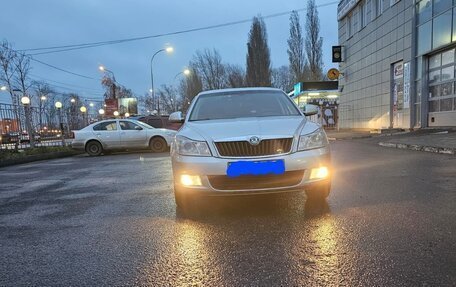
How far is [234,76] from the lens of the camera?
61.1m

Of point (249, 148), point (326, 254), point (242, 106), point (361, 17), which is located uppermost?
point (361, 17)

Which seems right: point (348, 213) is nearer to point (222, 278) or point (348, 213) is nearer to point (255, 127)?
point (255, 127)

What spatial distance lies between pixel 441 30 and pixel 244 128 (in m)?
16.0

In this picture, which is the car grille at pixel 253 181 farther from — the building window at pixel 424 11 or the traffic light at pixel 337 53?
the traffic light at pixel 337 53

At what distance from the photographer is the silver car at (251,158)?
14.1 feet

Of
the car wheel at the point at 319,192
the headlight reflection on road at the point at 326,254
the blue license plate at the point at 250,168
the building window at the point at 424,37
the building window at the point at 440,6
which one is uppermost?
the building window at the point at 440,6

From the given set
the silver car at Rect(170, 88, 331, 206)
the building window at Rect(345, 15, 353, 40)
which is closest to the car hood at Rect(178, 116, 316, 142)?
the silver car at Rect(170, 88, 331, 206)

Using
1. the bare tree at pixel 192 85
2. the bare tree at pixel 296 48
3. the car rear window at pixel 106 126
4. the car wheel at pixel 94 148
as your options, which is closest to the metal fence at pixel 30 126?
the car wheel at pixel 94 148

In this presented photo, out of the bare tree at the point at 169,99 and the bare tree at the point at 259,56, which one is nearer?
the bare tree at the point at 259,56

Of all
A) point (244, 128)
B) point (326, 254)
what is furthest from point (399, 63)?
point (326, 254)

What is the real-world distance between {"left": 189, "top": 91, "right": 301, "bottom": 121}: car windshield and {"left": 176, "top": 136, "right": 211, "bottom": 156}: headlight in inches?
38.3

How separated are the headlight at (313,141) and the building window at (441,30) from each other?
14.7m

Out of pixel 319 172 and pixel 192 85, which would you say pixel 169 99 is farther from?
pixel 319 172

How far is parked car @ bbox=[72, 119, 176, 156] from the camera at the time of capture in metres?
16.0
